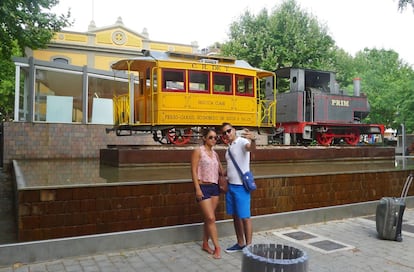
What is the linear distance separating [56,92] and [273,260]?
13.2 m

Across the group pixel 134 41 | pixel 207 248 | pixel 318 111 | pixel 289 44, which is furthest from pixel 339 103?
pixel 134 41

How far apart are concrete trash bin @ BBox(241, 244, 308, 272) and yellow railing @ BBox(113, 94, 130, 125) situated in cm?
814

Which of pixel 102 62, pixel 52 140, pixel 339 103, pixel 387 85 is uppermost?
pixel 102 62

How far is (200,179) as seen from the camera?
4828 mm

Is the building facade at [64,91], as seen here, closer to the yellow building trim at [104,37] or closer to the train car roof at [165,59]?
the train car roof at [165,59]

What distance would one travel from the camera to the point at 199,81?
10.5m

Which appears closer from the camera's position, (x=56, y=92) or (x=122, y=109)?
(x=122, y=109)

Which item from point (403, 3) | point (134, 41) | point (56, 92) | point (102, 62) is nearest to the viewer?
point (403, 3)

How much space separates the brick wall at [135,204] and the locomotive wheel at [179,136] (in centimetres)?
455

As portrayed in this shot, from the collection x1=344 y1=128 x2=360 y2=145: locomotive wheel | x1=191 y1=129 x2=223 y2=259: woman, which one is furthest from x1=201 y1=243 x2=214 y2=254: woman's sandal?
x1=344 y1=128 x2=360 y2=145: locomotive wheel

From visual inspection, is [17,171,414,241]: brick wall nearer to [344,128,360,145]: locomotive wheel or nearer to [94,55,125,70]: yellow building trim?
[344,128,360,145]: locomotive wheel

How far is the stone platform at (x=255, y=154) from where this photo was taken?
896 cm

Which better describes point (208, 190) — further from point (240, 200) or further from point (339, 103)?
point (339, 103)

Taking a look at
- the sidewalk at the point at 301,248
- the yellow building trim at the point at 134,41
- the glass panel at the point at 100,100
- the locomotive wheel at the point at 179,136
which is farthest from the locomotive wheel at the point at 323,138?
the yellow building trim at the point at 134,41
